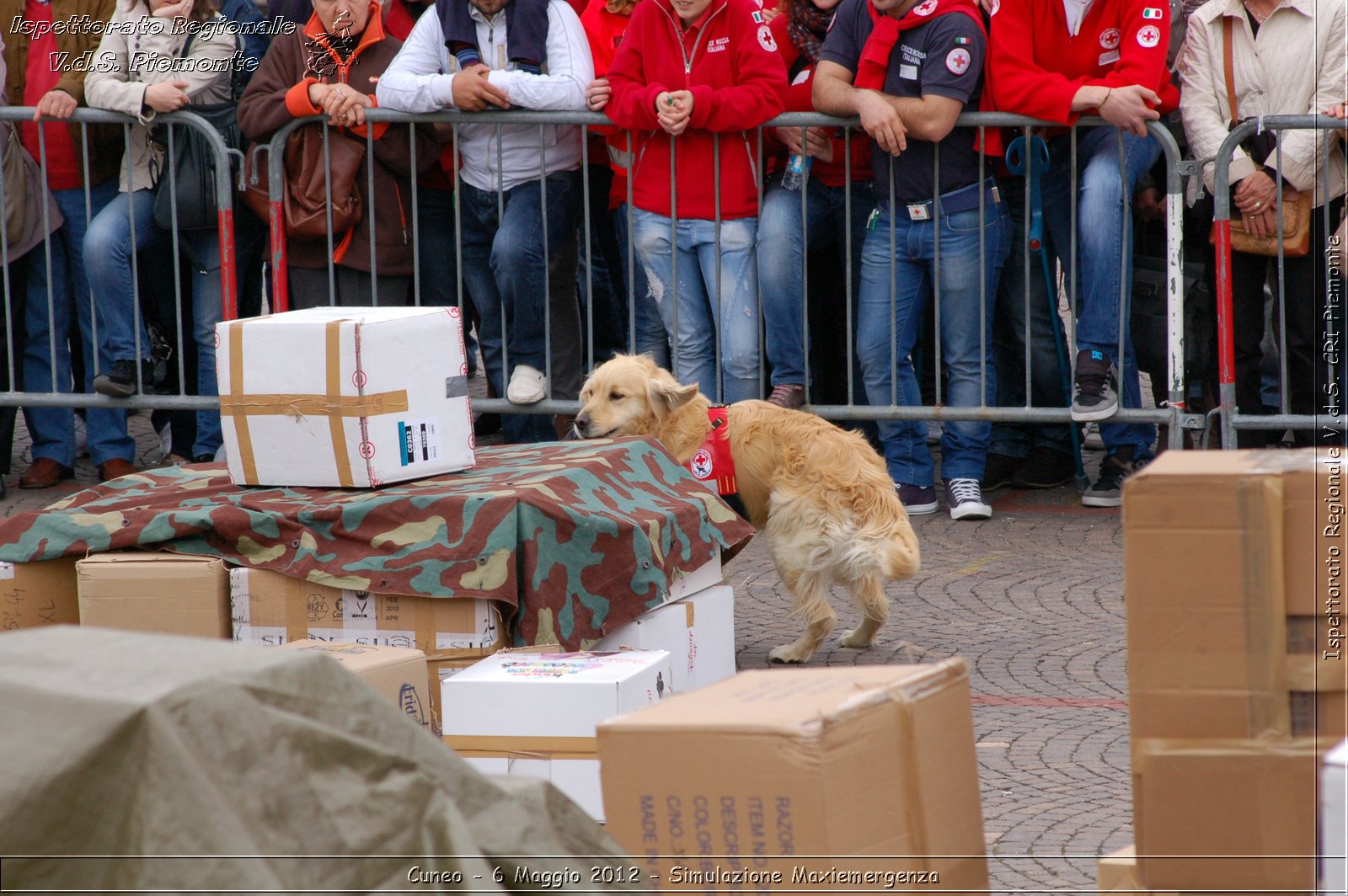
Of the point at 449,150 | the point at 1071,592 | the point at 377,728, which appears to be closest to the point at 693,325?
the point at 449,150

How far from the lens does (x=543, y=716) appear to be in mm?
4070

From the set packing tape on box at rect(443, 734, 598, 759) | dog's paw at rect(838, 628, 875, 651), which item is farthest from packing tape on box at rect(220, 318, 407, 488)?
dog's paw at rect(838, 628, 875, 651)

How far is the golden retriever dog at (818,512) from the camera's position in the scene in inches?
224

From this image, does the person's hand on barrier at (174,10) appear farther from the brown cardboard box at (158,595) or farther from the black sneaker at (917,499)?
the black sneaker at (917,499)

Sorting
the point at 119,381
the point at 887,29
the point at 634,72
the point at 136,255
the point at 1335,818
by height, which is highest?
the point at 887,29

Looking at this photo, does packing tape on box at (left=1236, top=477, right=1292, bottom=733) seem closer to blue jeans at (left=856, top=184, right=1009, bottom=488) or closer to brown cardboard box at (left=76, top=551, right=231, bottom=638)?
brown cardboard box at (left=76, top=551, right=231, bottom=638)

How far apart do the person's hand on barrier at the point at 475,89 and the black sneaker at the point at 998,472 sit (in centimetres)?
329

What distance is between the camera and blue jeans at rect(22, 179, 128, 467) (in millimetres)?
8594

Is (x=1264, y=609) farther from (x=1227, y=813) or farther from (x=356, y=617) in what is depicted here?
(x=356, y=617)

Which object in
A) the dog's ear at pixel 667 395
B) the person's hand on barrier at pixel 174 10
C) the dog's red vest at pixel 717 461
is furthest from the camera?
the person's hand on barrier at pixel 174 10

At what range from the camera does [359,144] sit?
8.07 meters

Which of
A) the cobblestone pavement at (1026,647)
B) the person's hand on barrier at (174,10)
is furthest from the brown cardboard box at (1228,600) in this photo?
the person's hand on barrier at (174,10)

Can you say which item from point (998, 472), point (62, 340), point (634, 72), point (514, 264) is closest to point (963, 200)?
point (998, 472)

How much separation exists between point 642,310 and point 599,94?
124 cm
